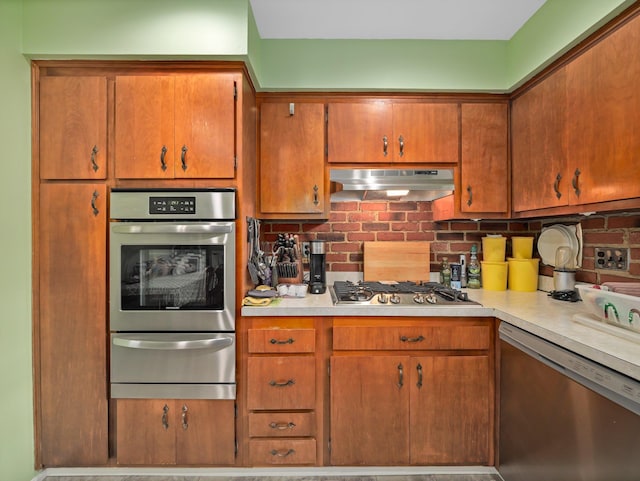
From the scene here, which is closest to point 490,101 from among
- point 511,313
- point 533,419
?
point 511,313

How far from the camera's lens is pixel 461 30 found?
1.97 m

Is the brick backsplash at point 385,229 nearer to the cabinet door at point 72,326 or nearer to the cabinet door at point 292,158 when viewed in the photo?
the cabinet door at point 292,158

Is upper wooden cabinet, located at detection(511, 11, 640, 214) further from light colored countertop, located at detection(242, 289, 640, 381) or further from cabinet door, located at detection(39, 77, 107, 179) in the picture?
cabinet door, located at detection(39, 77, 107, 179)

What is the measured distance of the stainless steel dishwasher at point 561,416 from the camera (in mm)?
1008

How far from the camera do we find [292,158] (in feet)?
6.88

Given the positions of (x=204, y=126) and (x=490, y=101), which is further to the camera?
(x=490, y=101)

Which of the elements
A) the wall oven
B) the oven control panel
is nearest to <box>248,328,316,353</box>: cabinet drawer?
the wall oven

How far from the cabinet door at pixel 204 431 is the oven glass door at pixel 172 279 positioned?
42 centimetres

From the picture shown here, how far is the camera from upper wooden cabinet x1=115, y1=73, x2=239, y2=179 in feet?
5.68

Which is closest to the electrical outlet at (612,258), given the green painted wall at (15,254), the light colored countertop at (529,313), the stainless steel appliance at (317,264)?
the light colored countertop at (529,313)

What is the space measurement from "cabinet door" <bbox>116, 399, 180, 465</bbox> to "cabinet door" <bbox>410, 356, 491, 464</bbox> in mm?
1285

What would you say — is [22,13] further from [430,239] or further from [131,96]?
[430,239]

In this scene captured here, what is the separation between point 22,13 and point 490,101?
2.72 meters

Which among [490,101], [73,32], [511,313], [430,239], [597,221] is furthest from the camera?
[430,239]
